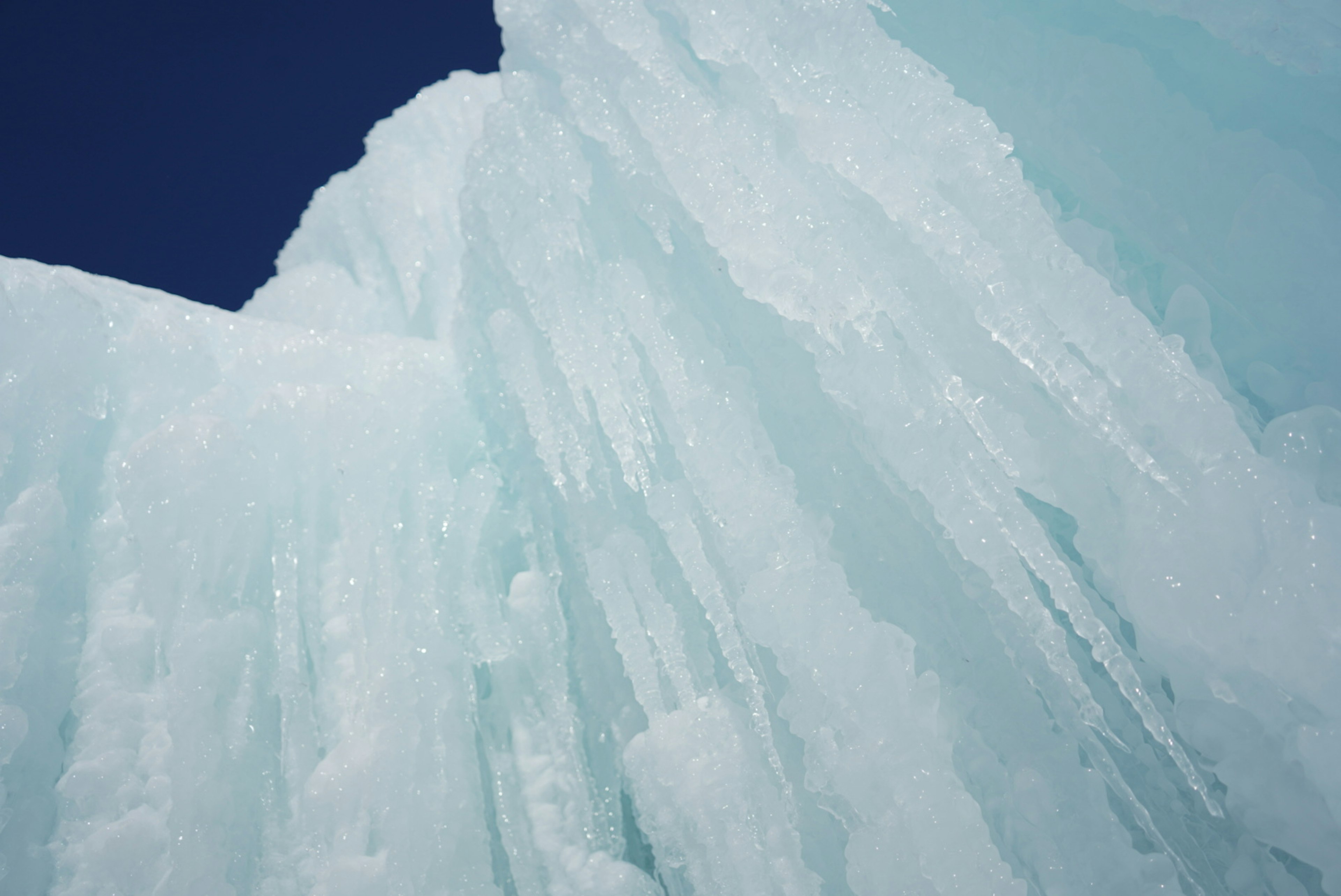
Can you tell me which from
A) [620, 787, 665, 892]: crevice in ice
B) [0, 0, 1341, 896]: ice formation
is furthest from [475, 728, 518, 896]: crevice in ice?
[620, 787, 665, 892]: crevice in ice

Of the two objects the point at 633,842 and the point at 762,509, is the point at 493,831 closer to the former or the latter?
the point at 633,842

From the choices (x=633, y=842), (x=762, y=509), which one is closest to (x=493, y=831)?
(x=633, y=842)

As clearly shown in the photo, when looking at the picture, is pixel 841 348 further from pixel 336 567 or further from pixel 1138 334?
pixel 336 567

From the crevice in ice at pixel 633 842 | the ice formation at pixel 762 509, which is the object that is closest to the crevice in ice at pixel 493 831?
the ice formation at pixel 762 509

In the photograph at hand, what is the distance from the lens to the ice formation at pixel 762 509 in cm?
179

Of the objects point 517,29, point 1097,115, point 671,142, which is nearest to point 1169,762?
point 1097,115

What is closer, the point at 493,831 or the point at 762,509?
the point at 762,509

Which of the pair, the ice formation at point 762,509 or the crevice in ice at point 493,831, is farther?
the crevice in ice at point 493,831

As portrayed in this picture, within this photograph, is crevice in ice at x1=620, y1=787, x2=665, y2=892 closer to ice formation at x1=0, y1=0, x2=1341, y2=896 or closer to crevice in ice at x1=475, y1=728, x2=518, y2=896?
ice formation at x1=0, y1=0, x2=1341, y2=896

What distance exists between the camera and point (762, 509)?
7.19 ft

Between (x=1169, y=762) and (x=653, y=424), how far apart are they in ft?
5.40

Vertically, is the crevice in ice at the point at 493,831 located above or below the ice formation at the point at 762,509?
below

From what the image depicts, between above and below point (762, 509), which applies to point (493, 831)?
below

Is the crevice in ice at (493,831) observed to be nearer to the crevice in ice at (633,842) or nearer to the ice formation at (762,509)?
the ice formation at (762,509)
